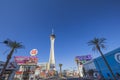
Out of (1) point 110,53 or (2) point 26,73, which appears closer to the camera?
(1) point 110,53

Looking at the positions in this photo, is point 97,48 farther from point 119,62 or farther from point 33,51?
point 33,51

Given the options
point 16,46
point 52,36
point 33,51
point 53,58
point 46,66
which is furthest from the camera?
point 52,36

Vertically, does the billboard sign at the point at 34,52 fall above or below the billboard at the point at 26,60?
above

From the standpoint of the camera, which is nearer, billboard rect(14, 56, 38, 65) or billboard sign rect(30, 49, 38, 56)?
billboard rect(14, 56, 38, 65)

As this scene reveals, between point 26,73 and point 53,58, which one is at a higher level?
point 53,58

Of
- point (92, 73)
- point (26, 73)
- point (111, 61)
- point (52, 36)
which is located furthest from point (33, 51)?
point (52, 36)

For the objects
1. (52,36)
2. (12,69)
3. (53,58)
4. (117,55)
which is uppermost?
(52,36)

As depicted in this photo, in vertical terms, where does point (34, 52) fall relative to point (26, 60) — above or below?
above

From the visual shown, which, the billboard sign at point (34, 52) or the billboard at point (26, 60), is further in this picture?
the billboard sign at point (34, 52)

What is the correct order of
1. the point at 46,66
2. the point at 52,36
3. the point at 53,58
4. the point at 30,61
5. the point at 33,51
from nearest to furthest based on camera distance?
1. the point at 30,61
2. the point at 33,51
3. the point at 46,66
4. the point at 53,58
5. the point at 52,36

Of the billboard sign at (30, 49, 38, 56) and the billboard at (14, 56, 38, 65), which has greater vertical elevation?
the billboard sign at (30, 49, 38, 56)

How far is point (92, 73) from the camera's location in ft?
224

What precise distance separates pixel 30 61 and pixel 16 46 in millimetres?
46799

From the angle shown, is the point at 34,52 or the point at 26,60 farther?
the point at 34,52
